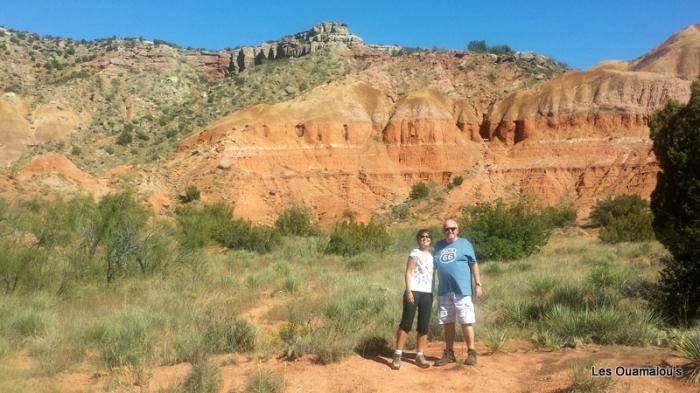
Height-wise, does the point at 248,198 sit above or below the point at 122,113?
below

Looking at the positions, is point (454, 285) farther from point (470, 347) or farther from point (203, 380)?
point (203, 380)

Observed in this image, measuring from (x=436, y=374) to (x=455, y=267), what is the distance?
49.1 inches

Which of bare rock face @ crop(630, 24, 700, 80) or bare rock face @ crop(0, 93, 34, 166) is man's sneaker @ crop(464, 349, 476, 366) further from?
bare rock face @ crop(0, 93, 34, 166)

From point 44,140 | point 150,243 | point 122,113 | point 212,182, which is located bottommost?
point 150,243

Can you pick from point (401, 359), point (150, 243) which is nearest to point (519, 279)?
point (401, 359)

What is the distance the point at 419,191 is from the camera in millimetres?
44250

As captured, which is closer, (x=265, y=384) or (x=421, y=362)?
(x=265, y=384)

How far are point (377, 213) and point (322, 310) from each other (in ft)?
114

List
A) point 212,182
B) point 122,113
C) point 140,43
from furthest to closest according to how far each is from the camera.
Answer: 1. point 140,43
2. point 122,113
3. point 212,182

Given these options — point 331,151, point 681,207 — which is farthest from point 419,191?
point 681,207

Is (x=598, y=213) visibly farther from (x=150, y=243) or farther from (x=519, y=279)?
(x=150, y=243)

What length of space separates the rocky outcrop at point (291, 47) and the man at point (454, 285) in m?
65.5

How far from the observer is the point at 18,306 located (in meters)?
8.70

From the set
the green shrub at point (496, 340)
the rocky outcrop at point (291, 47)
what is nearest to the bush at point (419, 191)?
the rocky outcrop at point (291, 47)
